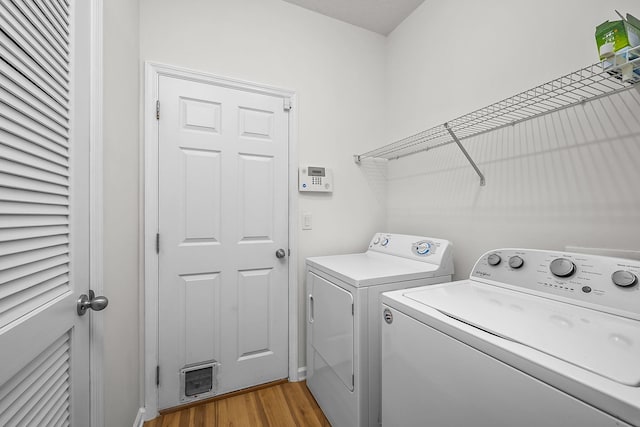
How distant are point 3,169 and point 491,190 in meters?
1.90

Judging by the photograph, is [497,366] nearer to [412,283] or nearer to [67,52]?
[412,283]

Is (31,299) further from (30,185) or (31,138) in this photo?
(31,138)

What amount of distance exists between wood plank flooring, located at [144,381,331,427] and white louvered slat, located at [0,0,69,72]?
1842 mm

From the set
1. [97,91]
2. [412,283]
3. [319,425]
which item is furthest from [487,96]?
[319,425]

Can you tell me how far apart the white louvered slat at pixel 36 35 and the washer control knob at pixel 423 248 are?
1.77 m

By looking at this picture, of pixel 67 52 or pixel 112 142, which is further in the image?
pixel 112 142

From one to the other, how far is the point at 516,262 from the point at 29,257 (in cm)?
166

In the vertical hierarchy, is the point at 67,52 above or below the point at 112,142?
above

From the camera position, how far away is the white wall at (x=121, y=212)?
1.10 meters

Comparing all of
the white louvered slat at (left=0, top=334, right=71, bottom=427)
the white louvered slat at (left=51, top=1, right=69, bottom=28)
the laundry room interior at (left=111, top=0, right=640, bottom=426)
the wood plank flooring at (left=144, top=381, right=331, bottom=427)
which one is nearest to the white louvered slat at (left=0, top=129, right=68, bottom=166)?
the laundry room interior at (left=111, top=0, right=640, bottom=426)

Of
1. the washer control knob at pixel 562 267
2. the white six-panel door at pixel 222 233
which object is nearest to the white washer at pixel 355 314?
the white six-panel door at pixel 222 233

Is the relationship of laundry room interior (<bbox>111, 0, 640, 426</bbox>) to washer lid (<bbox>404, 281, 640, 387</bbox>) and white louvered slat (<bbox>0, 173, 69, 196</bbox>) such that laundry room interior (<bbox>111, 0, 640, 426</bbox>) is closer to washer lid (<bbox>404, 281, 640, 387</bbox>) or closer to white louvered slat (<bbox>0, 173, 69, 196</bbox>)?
white louvered slat (<bbox>0, 173, 69, 196</bbox>)

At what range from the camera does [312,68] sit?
206 cm

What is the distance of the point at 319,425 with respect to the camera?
1542 mm
